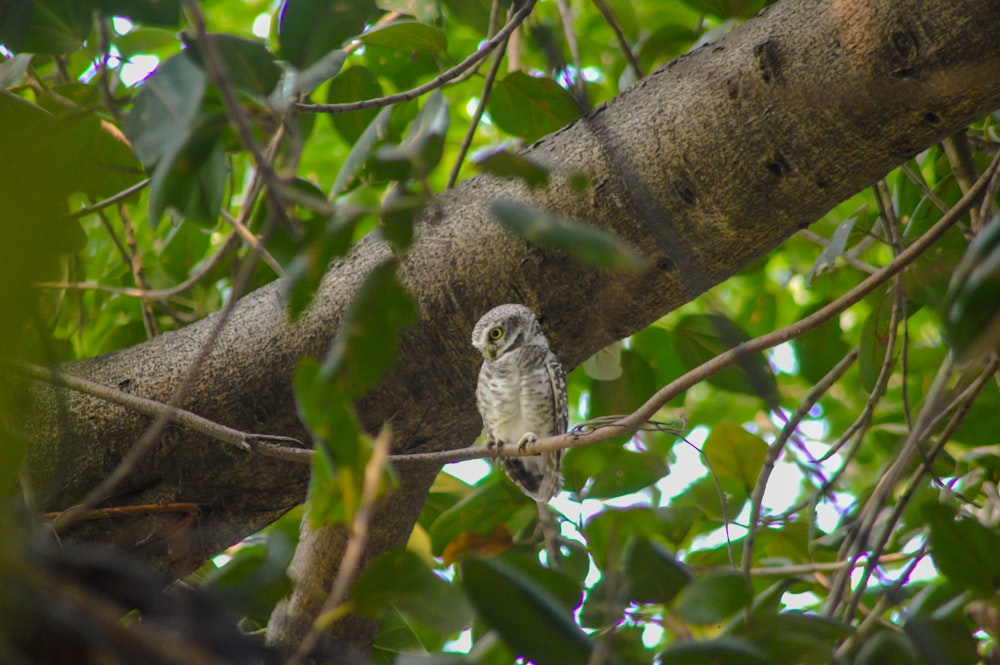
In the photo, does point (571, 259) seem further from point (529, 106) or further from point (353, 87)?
point (353, 87)

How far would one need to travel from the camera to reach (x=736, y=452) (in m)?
2.16

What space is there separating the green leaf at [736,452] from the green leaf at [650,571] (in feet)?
3.87

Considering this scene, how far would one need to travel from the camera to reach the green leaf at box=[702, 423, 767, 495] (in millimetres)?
2141

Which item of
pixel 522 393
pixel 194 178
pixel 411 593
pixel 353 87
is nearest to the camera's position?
pixel 411 593

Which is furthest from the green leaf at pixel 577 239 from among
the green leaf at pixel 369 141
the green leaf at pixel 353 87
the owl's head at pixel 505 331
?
the green leaf at pixel 353 87

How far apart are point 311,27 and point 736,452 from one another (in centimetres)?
153

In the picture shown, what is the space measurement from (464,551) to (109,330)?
173cm

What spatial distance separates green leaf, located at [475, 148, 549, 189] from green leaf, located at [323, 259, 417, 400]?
15 cm

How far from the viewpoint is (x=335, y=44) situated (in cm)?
115

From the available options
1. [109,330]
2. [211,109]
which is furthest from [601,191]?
[109,330]

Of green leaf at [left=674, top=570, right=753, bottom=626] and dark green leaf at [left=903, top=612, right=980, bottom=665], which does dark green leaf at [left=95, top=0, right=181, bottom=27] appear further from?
dark green leaf at [left=903, top=612, right=980, bottom=665]

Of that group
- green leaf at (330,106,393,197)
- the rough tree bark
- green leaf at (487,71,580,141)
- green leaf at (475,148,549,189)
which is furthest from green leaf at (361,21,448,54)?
green leaf at (475,148,549,189)

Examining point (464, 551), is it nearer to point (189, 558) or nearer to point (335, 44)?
point (189, 558)

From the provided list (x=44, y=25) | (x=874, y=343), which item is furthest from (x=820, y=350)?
(x=44, y=25)
